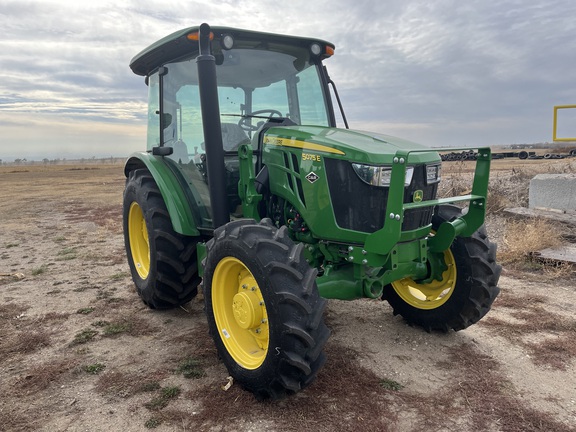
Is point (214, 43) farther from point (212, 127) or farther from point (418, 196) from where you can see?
point (418, 196)

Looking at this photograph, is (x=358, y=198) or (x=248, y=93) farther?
(x=248, y=93)

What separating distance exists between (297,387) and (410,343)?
5.15ft

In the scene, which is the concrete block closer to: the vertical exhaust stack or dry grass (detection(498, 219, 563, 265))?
dry grass (detection(498, 219, 563, 265))

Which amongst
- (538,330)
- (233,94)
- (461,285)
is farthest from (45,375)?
(538,330)

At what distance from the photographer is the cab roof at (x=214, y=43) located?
3898 mm

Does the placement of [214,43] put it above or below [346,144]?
above

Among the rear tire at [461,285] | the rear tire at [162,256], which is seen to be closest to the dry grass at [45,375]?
the rear tire at [162,256]

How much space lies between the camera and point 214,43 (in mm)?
3928

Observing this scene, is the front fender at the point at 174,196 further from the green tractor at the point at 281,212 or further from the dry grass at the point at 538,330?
the dry grass at the point at 538,330

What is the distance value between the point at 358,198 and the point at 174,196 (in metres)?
1.92

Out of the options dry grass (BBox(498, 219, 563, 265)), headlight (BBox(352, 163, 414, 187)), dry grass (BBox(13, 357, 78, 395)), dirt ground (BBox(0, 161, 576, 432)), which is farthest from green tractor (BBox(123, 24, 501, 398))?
dry grass (BBox(498, 219, 563, 265))

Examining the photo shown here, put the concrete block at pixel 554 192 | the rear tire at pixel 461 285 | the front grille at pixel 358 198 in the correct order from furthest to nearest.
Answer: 1. the concrete block at pixel 554 192
2. the rear tire at pixel 461 285
3. the front grille at pixel 358 198

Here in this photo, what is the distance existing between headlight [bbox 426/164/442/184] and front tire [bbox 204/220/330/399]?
121 centimetres

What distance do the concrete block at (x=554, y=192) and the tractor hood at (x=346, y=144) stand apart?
6598mm
